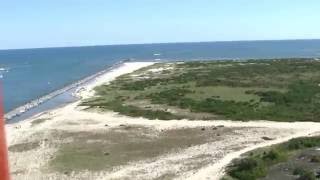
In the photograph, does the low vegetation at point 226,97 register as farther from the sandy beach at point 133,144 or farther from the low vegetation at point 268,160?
the low vegetation at point 268,160

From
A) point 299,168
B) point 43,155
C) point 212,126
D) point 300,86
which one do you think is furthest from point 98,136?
point 300,86

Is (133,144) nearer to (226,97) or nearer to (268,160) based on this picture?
(268,160)

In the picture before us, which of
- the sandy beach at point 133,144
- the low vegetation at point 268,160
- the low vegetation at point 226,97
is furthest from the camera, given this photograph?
the low vegetation at point 226,97

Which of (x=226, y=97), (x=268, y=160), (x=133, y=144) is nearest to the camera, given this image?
(x=268, y=160)

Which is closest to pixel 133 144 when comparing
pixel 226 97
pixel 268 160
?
pixel 268 160

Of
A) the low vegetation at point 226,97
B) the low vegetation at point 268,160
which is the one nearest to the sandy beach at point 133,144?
the low vegetation at point 268,160

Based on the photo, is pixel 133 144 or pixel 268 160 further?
pixel 133 144

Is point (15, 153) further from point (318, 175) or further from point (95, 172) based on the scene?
point (318, 175)

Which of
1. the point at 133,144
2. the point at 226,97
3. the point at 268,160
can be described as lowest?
the point at 226,97

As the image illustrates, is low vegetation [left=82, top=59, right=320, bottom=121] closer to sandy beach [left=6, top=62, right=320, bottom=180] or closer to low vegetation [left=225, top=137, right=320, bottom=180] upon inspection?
sandy beach [left=6, top=62, right=320, bottom=180]
